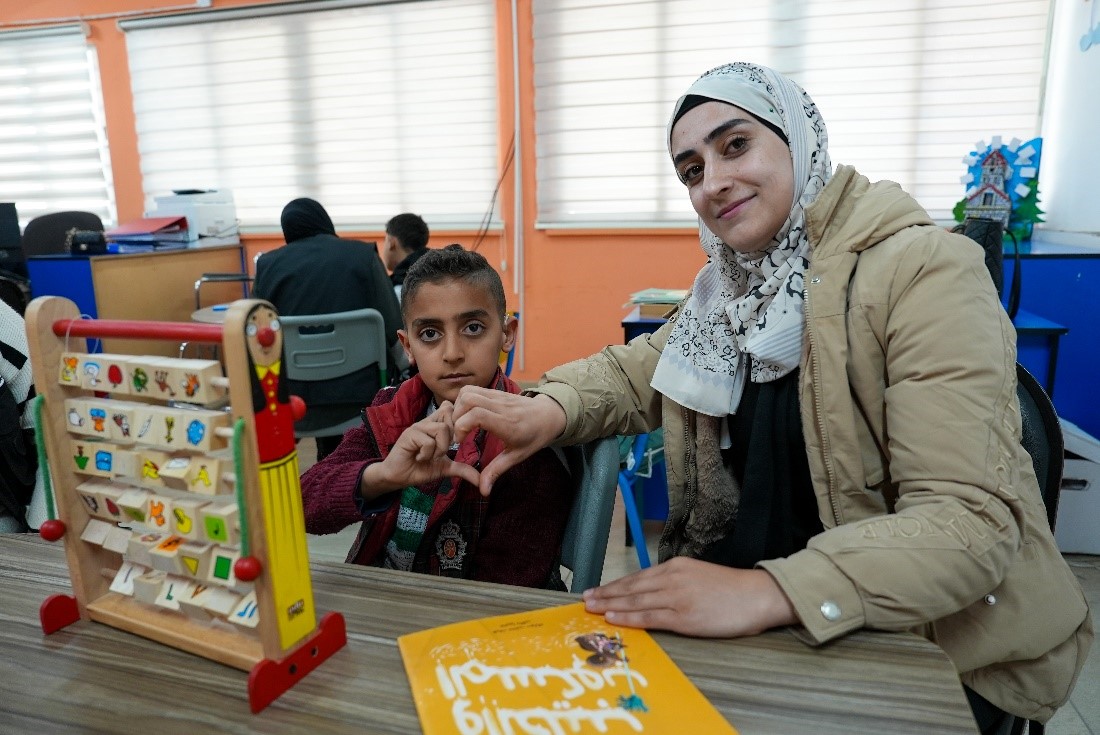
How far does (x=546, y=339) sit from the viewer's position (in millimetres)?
4551

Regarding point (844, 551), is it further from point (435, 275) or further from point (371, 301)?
point (371, 301)

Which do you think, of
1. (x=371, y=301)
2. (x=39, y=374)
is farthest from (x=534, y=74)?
(x=39, y=374)

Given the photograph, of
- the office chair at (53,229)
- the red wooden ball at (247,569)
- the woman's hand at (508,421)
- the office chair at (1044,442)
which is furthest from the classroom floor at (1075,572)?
the office chair at (53,229)

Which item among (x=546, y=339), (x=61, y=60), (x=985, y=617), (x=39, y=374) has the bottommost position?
(x=546, y=339)

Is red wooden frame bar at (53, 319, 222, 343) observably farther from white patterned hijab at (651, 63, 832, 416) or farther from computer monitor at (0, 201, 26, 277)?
computer monitor at (0, 201, 26, 277)

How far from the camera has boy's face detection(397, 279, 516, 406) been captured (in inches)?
46.1

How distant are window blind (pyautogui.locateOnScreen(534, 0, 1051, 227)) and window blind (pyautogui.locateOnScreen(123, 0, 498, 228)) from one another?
19.7 inches

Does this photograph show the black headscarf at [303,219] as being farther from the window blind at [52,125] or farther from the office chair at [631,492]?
the window blind at [52,125]

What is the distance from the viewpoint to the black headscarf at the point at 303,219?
9.91ft

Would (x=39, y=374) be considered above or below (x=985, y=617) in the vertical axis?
above

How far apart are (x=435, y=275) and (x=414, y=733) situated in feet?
2.59

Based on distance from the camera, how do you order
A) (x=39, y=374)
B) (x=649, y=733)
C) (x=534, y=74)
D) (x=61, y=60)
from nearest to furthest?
1. (x=649, y=733)
2. (x=39, y=374)
3. (x=534, y=74)
4. (x=61, y=60)

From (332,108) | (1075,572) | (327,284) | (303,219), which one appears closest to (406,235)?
(303,219)

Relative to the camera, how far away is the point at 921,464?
80 cm
